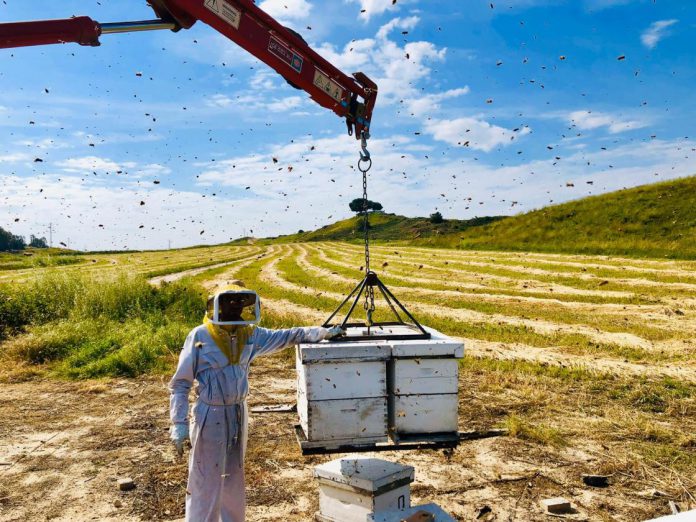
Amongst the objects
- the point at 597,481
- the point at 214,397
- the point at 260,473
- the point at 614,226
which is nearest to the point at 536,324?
the point at 597,481

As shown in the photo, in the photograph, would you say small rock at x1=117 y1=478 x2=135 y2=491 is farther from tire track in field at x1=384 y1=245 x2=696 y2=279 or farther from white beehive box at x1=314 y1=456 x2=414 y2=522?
tire track in field at x1=384 y1=245 x2=696 y2=279

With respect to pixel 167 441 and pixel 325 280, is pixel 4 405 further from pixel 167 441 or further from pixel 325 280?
pixel 325 280

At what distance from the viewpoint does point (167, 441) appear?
8.16 metres

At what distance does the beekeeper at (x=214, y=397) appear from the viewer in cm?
526

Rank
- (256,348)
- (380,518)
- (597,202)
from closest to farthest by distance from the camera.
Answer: (380,518) < (256,348) < (597,202)

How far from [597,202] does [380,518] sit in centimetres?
3703

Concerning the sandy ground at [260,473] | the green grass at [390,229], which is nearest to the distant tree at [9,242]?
the green grass at [390,229]

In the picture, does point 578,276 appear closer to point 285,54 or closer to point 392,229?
point 285,54

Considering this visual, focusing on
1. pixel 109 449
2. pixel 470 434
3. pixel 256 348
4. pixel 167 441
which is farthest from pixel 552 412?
pixel 109 449

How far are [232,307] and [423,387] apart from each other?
1.95 meters

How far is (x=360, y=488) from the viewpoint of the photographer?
5207 mm

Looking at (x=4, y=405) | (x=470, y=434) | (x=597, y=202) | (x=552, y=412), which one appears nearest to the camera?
(x=470, y=434)

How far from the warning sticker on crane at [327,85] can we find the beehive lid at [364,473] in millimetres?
4566

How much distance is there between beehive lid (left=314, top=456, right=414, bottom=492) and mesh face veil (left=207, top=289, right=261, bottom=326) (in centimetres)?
168
